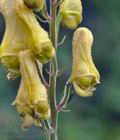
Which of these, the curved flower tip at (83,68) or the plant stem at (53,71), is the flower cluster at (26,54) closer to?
the plant stem at (53,71)

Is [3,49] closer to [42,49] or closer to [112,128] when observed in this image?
[42,49]

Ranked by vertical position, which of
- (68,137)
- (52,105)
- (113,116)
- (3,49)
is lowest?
(113,116)

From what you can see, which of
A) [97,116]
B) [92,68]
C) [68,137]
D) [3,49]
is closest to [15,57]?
[3,49]

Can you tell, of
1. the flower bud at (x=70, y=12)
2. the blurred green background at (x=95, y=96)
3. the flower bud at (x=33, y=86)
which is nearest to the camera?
the flower bud at (x=33, y=86)

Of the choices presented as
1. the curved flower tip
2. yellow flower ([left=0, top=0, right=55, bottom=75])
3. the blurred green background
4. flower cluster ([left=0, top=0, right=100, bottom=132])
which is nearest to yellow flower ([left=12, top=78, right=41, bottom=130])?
flower cluster ([left=0, top=0, right=100, bottom=132])

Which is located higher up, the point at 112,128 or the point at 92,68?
the point at 92,68

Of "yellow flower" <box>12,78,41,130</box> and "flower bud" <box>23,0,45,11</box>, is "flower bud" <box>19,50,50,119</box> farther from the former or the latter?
"flower bud" <box>23,0,45,11</box>

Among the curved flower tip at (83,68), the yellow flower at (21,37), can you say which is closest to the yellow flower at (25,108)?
the yellow flower at (21,37)
